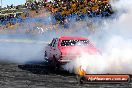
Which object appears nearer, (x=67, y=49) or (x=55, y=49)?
(x=67, y=49)

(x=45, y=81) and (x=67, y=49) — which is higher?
(x=67, y=49)

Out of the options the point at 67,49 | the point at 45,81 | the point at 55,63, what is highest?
the point at 67,49

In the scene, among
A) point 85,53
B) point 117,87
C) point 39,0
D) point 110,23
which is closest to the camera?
point 117,87

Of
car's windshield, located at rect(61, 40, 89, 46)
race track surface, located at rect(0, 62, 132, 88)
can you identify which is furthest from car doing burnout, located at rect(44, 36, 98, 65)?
race track surface, located at rect(0, 62, 132, 88)

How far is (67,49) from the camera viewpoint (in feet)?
49.1

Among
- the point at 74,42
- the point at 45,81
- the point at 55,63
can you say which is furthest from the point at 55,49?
the point at 45,81

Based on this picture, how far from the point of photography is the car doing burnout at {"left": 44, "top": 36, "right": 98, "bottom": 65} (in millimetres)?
14680

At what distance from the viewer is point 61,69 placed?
15570 mm

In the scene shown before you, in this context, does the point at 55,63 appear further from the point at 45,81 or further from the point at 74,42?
the point at 45,81

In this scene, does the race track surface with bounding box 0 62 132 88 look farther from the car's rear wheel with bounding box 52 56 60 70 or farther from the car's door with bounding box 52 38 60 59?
the car's door with bounding box 52 38 60 59

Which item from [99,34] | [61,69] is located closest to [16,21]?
[99,34]

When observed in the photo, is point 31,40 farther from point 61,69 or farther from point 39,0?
point 61,69

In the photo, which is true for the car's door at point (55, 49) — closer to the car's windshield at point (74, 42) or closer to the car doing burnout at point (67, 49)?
the car doing burnout at point (67, 49)

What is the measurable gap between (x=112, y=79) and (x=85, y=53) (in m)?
4.80
